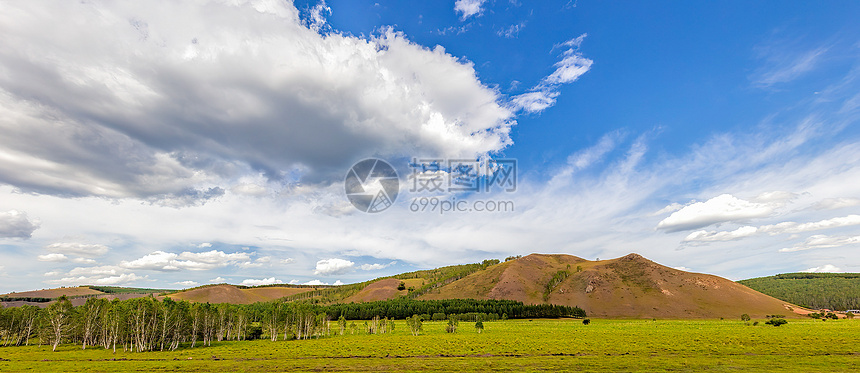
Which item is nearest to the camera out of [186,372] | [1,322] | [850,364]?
[850,364]

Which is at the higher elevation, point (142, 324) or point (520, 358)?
point (142, 324)

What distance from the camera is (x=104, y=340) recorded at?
3524 inches

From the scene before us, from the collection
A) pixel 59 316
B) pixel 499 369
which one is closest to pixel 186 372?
pixel 499 369

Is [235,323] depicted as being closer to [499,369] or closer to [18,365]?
[18,365]

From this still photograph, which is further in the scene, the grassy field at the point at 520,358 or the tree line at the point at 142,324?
the tree line at the point at 142,324

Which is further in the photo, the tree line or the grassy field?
the tree line

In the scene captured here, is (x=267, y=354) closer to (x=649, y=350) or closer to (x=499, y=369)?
(x=499, y=369)

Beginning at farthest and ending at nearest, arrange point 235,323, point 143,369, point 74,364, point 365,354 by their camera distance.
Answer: point 235,323 < point 365,354 < point 74,364 < point 143,369

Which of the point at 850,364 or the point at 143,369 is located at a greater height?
the point at 850,364

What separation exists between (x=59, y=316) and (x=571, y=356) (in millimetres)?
117029

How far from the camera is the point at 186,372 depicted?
5112 centimetres

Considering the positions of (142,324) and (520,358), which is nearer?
(520,358)

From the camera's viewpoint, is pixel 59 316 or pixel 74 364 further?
pixel 59 316

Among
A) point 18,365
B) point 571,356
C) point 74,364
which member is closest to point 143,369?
point 74,364
